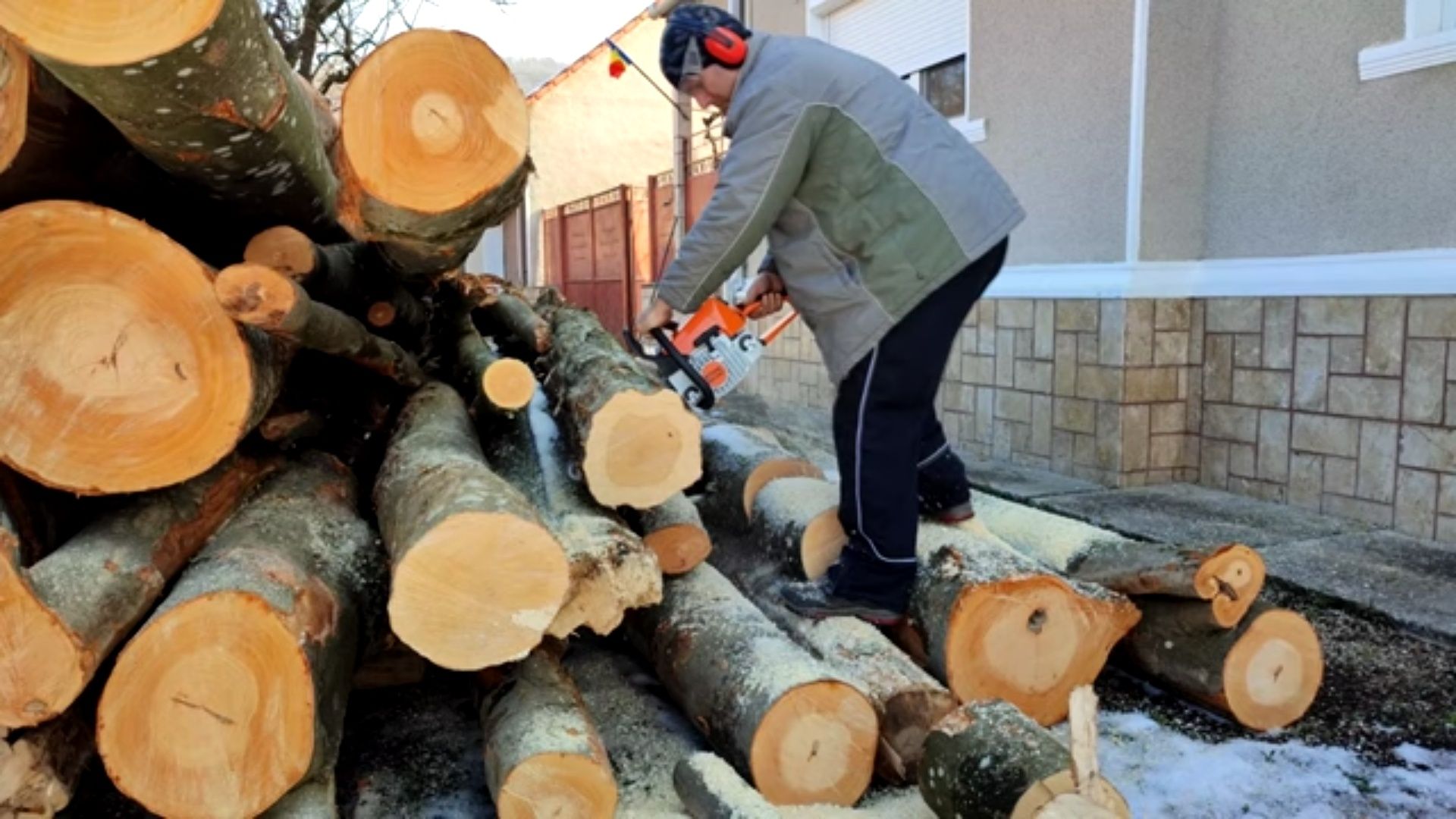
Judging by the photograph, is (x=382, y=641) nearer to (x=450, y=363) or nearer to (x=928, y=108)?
(x=450, y=363)

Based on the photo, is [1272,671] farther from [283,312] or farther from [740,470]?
[283,312]

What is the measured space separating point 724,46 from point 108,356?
1.58 m

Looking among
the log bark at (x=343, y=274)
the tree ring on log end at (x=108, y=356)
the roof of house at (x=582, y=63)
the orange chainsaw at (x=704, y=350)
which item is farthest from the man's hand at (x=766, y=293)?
the roof of house at (x=582, y=63)

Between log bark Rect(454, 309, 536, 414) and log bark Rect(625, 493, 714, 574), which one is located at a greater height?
log bark Rect(454, 309, 536, 414)

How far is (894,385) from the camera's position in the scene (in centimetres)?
261

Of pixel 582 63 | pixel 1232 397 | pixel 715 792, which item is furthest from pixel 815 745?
pixel 582 63

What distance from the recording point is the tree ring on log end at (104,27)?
157 centimetres

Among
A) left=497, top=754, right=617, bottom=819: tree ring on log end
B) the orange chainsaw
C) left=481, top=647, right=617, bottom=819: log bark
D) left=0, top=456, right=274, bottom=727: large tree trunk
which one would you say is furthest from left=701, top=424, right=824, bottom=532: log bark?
left=0, top=456, right=274, bottom=727: large tree trunk

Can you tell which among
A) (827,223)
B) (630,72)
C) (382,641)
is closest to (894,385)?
(827,223)

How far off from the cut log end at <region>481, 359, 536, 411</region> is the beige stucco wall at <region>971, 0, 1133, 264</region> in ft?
10.2

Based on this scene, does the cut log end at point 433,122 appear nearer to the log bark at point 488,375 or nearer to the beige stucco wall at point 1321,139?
the log bark at point 488,375

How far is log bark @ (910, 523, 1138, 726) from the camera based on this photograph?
240 cm

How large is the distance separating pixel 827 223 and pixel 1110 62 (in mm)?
2733

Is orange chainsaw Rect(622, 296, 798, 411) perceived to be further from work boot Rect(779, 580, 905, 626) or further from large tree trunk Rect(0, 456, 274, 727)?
large tree trunk Rect(0, 456, 274, 727)
